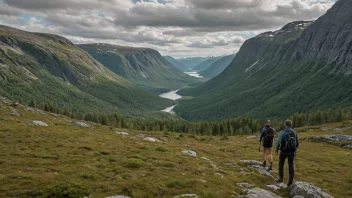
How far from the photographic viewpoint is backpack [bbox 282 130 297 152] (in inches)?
1087

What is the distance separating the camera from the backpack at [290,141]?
27.6m

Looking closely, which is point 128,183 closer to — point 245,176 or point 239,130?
point 245,176

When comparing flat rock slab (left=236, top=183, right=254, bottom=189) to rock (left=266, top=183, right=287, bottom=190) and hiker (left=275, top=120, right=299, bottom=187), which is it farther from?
hiker (left=275, top=120, right=299, bottom=187)

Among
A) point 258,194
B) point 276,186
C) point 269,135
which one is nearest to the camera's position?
point 258,194

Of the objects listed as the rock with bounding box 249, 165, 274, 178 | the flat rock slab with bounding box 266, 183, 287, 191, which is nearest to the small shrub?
the flat rock slab with bounding box 266, 183, 287, 191

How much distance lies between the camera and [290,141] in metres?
27.6

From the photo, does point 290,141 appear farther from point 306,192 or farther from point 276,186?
point 306,192

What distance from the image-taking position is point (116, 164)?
3006cm

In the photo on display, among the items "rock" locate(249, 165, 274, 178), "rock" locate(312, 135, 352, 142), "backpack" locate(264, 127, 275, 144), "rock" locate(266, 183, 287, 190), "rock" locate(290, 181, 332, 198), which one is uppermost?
"backpack" locate(264, 127, 275, 144)

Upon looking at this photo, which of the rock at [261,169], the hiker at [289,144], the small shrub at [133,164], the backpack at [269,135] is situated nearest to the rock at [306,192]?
the hiker at [289,144]

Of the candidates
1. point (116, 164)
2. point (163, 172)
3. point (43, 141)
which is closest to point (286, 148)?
point (163, 172)

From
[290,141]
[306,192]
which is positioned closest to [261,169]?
[290,141]

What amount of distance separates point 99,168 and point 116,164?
2.27 metres

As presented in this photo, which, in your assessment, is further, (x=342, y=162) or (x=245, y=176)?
(x=342, y=162)
